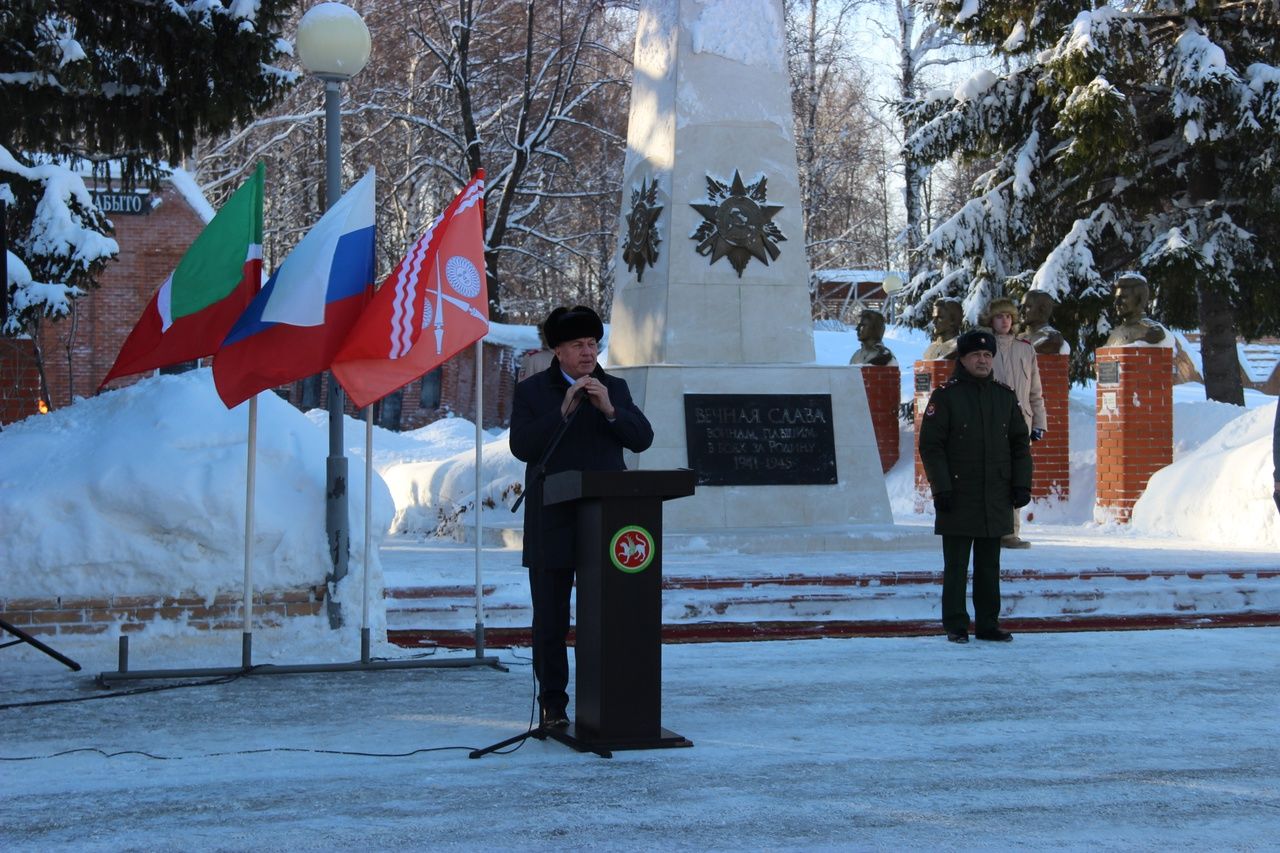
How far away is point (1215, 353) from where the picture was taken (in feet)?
75.9

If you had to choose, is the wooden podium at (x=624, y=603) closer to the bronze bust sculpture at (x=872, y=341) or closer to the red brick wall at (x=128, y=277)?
the bronze bust sculpture at (x=872, y=341)

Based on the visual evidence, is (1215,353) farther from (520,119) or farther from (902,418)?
(520,119)

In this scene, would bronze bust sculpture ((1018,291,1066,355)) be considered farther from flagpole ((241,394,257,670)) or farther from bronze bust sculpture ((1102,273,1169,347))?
flagpole ((241,394,257,670))

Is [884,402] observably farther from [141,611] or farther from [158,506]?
[141,611]

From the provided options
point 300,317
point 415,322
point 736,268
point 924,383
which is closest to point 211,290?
point 300,317

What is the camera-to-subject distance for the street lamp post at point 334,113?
8.94m

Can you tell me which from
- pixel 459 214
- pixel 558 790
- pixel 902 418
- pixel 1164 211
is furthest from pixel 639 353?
pixel 1164 211

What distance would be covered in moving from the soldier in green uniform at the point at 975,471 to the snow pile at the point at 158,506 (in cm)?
340

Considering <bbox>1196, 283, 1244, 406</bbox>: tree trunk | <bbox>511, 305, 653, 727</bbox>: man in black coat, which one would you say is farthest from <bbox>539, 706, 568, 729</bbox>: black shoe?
<bbox>1196, 283, 1244, 406</bbox>: tree trunk

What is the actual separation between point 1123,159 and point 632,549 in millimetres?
18644

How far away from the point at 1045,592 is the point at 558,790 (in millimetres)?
6259

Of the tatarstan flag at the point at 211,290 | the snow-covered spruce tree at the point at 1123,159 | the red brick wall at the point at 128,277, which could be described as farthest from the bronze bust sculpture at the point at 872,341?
the red brick wall at the point at 128,277

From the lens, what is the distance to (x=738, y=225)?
1402 cm

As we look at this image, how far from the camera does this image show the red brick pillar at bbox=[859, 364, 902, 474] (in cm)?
2030
